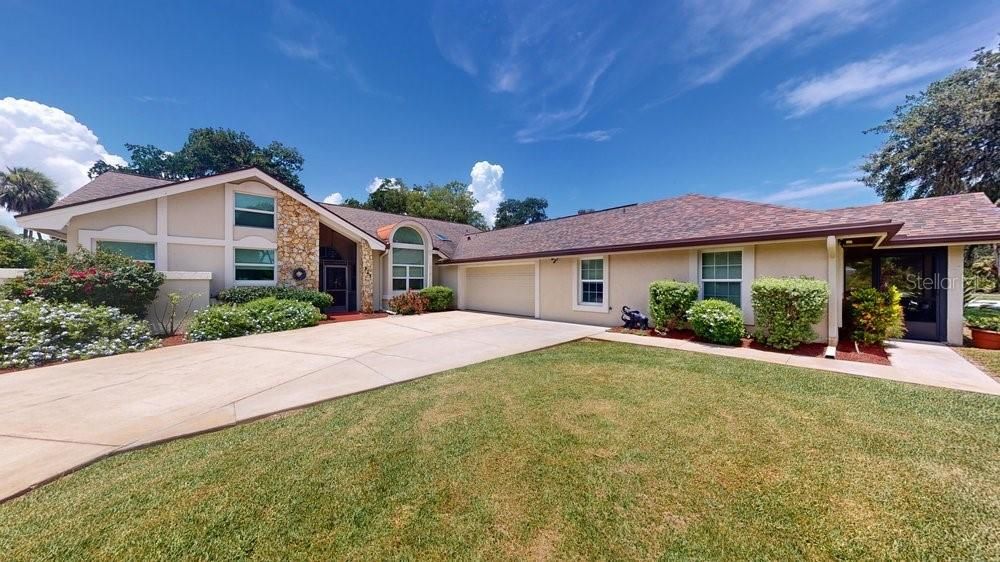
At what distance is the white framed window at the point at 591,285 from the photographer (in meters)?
11.5

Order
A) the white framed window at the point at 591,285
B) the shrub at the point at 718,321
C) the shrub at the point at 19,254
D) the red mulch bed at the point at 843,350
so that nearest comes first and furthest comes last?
1. the red mulch bed at the point at 843,350
2. the shrub at the point at 718,321
3. the white framed window at the point at 591,285
4. the shrub at the point at 19,254

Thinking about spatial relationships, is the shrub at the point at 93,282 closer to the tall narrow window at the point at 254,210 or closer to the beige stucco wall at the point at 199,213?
the beige stucco wall at the point at 199,213

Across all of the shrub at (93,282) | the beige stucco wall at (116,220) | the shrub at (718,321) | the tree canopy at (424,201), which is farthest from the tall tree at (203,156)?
the shrub at (718,321)

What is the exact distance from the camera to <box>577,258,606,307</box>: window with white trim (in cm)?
1170

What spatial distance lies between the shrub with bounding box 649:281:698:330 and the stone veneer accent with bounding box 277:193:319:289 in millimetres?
13092

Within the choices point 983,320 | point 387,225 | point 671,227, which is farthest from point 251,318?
point 983,320

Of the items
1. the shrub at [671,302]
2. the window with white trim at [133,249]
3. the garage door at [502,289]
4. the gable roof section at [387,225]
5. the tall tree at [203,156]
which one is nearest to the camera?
the shrub at [671,302]

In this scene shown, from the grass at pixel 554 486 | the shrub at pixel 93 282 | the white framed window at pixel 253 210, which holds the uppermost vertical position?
the white framed window at pixel 253 210

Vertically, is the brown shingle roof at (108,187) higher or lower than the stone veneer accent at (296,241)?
higher

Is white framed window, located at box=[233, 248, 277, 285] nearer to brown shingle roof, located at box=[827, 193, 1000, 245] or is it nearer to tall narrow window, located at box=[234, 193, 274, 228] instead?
tall narrow window, located at box=[234, 193, 274, 228]

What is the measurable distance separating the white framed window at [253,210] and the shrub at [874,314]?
728 inches

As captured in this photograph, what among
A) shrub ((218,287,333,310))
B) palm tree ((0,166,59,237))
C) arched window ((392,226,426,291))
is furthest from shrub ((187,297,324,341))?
palm tree ((0,166,59,237))

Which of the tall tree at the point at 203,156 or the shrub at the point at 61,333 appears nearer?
the shrub at the point at 61,333

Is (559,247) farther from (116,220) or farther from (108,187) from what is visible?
(108,187)
